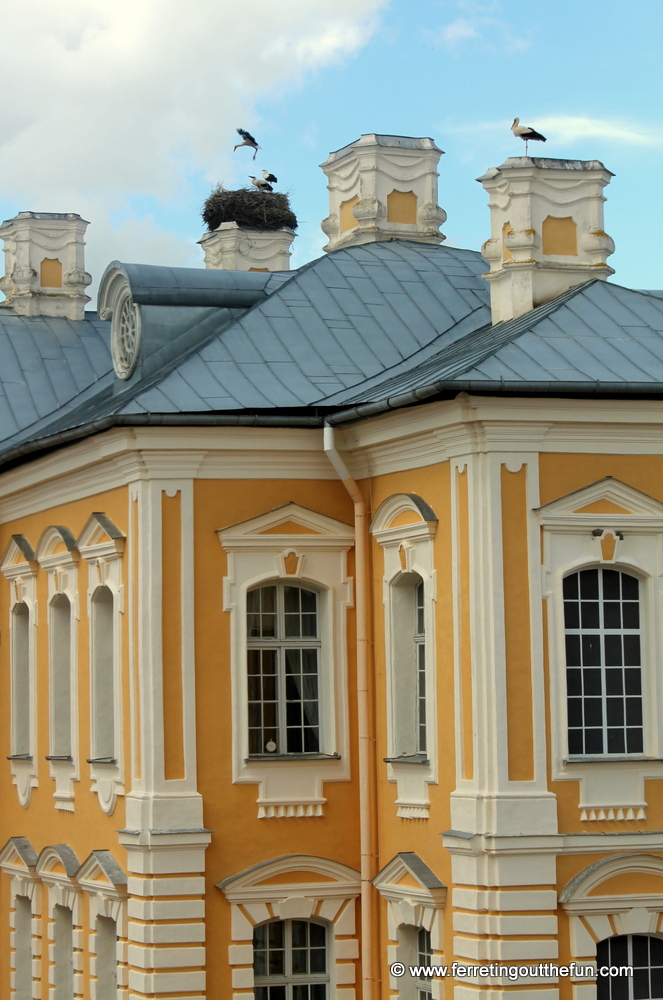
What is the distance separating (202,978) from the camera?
16328mm

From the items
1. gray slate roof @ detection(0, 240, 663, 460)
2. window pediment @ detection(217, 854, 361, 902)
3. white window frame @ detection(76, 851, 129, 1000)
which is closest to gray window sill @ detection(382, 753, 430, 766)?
window pediment @ detection(217, 854, 361, 902)

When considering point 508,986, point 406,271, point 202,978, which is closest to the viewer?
point 508,986

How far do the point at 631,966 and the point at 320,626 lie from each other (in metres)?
4.27

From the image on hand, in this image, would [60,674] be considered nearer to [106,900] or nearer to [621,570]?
[106,900]

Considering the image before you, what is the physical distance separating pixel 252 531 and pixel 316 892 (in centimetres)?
334

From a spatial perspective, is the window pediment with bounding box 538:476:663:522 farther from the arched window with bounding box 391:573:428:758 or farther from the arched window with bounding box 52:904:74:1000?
the arched window with bounding box 52:904:74:1000

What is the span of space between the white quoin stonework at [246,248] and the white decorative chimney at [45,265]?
6.00 feet

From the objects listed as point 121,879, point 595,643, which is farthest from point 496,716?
A: point 121,879

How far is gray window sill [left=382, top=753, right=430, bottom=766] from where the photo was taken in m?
15.7

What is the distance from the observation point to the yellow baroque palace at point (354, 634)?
14.8m

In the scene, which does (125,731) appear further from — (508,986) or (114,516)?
(508,986)

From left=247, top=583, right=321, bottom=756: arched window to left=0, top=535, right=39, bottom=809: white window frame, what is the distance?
4.00m

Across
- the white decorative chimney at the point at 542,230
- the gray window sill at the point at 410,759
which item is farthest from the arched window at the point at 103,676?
the white decorative chimney at the point at 542,230

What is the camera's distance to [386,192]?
71.2ft
